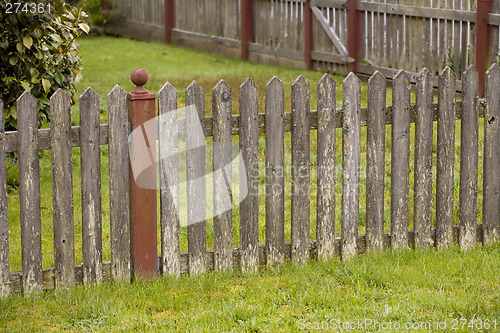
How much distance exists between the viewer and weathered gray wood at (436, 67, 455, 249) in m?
5.52

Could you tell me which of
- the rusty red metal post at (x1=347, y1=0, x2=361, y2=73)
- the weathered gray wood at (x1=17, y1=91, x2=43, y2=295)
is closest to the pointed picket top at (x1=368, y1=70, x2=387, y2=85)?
the weathered gray wood at (x1=17, y1=91, x2=43, y2=295)

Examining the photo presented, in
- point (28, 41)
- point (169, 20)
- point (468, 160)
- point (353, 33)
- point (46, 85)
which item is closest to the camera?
point (468, 160)

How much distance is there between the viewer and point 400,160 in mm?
5496

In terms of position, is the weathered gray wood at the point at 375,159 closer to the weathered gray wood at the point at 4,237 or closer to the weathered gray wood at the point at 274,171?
the weathered gray wood at the point at 274,171

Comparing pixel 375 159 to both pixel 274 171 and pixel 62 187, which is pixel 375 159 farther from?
pixel 62 187

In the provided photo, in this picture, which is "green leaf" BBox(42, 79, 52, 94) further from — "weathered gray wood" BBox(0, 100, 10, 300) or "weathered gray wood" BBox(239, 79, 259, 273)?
"weathered gray wood" BBox(239, 79, 259, 273)

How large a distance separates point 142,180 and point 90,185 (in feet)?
1.01

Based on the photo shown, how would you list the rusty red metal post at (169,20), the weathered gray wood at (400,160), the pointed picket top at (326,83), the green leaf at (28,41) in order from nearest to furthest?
1. the pointed picket top at (326,83)
2. the weathered gray wood at (400,160)
3. the green leaf at (28,41)
4. the rusty red metal post at (169,20)

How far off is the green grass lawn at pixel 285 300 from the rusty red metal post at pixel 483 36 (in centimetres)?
537

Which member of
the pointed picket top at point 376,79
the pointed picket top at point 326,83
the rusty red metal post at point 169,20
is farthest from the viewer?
the rusty red metal post at point 169,20

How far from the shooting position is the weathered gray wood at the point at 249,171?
5.08 meters

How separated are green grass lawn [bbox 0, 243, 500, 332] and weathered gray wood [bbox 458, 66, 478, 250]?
39 cm

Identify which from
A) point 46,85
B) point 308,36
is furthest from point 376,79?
point 308,36

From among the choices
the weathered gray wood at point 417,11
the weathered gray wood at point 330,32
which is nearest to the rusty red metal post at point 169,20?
the weathered gray wood at point 330,32
